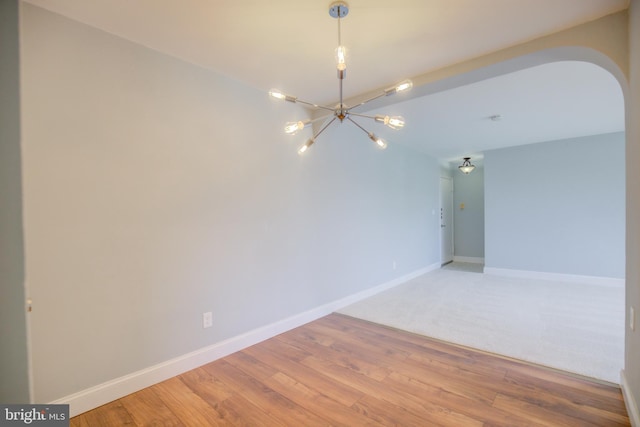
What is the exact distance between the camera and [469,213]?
732cm

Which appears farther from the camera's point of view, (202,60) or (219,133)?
(219,133)

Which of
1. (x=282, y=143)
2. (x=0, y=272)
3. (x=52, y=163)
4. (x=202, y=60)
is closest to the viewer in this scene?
(x=0, y=272)

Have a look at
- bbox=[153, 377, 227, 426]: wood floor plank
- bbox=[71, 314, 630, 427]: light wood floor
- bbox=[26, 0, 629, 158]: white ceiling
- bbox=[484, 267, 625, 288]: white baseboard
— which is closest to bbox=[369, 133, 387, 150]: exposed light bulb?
bbox=[26, 0, 629, 158]: white ceiling

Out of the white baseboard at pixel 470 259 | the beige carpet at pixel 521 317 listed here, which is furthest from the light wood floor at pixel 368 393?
the white baseboard at pixel 470 259

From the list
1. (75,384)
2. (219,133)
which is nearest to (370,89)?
(219,133)

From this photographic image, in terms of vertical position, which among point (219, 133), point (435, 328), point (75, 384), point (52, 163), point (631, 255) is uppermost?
point (219, 133)

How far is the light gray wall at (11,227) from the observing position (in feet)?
3.52

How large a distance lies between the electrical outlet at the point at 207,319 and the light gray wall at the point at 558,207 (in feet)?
18.1

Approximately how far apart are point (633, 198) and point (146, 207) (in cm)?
309

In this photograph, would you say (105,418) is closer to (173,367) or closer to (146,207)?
(173,367)

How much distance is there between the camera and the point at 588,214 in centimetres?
495

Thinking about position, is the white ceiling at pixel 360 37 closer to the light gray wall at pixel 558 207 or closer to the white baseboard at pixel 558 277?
the light gray wall at pixel 558 207

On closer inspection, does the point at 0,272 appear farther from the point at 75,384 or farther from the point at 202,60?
the point at 202,60

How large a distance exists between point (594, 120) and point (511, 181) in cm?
175
